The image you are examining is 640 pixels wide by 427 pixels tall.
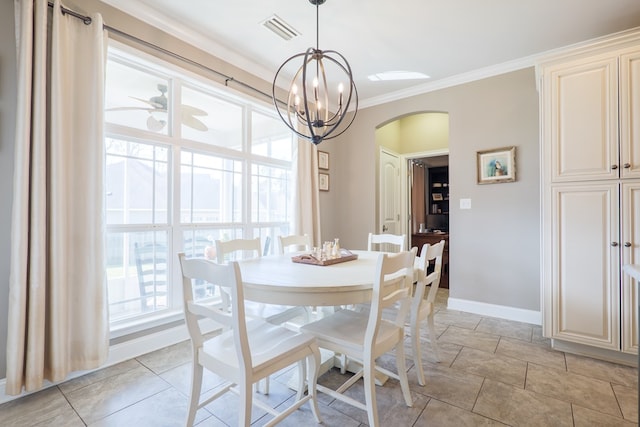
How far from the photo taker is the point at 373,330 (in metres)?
1.41

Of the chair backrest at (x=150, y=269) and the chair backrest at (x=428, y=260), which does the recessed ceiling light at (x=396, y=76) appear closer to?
the chair backrest at (x=428, y=260)

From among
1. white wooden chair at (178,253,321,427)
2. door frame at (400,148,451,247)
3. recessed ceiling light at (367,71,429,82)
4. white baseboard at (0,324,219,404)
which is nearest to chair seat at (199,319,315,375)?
white wooden chair at (178,253,321,427)

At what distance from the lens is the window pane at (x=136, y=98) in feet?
7.54

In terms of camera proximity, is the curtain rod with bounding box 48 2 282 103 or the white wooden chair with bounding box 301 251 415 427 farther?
the curtain rod with bounding box 48 2 282 103

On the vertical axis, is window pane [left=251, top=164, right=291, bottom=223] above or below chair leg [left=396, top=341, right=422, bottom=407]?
above

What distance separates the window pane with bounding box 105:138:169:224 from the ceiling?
3.01 ft

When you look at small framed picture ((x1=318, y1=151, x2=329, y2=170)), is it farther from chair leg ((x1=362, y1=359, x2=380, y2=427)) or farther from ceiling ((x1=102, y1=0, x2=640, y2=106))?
chair leg ((x1=362, y1=359, x2=380, y2=427))

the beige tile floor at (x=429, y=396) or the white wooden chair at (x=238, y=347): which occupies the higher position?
the white wooden chair at (x=238, y=347)

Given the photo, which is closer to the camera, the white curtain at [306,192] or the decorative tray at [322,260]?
the decorative tray at [322,260]

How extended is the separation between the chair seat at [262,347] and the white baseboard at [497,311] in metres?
2.57

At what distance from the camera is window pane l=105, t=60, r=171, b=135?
2297 mm

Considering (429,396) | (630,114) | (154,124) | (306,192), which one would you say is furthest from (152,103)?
(630,114)

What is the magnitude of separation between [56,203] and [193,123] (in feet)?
4.47

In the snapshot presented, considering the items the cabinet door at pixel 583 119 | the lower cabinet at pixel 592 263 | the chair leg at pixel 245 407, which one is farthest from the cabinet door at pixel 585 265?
the chair leg at pixel 245 407
